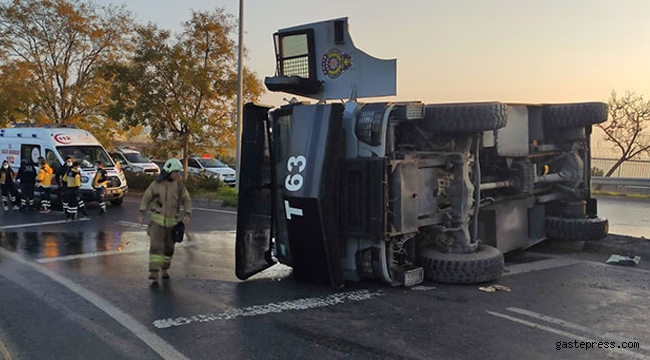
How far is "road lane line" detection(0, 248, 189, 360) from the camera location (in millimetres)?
4363

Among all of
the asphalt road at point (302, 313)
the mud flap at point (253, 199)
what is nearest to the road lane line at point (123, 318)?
the asphalt road at point (302, 313)

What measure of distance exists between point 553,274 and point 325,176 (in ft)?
11.0

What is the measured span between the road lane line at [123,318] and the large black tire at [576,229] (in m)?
6.13

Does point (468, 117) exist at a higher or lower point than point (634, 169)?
higher

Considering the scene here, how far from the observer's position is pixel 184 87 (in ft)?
60.3

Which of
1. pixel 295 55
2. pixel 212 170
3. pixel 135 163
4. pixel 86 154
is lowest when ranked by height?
pixel 212 170

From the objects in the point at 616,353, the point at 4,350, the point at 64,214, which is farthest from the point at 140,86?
the point at 616,353

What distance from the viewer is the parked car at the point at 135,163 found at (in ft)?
76.7

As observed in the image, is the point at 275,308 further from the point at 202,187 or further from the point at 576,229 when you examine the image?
the point at 202,187

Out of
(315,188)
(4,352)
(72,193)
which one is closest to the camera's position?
(4,352)

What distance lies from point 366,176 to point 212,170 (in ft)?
60.4

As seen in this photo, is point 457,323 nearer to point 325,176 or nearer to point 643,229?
point 325,176

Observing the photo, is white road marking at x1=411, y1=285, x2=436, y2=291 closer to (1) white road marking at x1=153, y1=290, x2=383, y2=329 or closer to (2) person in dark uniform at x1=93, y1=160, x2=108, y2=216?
(1) white road marking at x1=153, y1=290, x2=383, y2=329

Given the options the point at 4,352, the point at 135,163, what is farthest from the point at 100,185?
the point at 135,163
